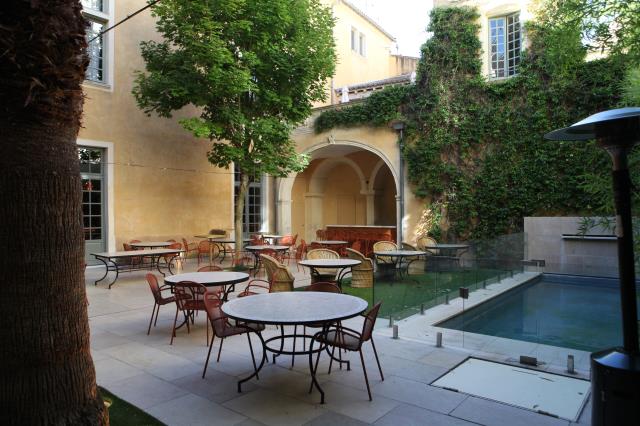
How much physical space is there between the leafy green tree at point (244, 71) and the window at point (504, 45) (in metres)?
5.43

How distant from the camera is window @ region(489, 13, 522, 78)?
13.0 metres

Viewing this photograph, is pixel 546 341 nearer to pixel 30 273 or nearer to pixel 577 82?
pixel 30 273

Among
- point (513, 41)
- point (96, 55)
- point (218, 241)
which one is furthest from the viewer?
point (513, 41)

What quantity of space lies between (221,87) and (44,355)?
882cm

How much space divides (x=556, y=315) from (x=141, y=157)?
38.3ft

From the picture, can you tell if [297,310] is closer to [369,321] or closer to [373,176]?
[369,321]

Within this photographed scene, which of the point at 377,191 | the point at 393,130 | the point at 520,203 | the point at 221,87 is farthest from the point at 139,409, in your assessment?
the point at 377,191

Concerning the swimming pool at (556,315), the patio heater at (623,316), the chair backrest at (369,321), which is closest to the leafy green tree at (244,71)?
the swimming pool at (556,315)

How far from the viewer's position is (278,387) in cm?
369

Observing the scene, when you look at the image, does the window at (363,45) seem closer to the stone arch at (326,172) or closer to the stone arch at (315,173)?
the stone arch at (326,172)

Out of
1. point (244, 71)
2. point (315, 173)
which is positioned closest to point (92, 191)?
point (244, 71)

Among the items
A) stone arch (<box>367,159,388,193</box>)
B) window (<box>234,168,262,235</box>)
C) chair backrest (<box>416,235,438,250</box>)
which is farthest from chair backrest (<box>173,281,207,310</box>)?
stone arch (<box>367,159,388,193</box>)

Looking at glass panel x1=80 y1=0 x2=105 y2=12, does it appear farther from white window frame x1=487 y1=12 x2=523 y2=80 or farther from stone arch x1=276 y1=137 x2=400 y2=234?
white window frame x1=487 y1=12 x2=523 y2=80

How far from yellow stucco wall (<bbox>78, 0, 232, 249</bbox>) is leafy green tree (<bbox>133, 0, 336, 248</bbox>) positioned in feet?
5.26
